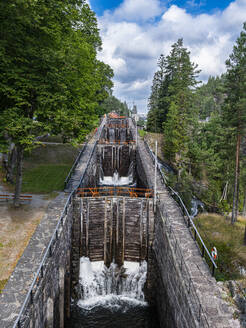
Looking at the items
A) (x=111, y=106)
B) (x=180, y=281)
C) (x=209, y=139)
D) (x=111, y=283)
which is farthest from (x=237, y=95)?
(x=111, y=106)

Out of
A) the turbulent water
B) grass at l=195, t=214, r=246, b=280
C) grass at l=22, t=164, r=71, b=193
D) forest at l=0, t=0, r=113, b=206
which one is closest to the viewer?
forest at l=0, t=0, r=113, b=206

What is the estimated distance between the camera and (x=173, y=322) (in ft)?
A: 29.6

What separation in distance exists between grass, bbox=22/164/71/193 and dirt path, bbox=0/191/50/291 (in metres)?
1.85

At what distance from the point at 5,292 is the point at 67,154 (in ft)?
61.7

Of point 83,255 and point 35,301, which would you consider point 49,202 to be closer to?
point 83,255

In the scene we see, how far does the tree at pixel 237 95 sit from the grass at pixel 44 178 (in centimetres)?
1422

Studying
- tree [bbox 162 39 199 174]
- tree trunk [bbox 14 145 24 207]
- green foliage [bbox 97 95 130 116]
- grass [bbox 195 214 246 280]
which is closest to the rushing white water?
grass [bbox 195 214 246 280]

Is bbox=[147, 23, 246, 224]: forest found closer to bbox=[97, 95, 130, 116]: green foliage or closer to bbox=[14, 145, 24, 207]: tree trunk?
bbox=[14, 145, 24, 207]: tree trunk

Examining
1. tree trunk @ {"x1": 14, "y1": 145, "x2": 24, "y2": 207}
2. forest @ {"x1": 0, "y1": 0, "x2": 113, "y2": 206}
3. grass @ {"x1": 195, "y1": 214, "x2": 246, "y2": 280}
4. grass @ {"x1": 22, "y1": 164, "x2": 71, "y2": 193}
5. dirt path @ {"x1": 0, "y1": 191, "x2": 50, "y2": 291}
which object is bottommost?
grass @ {"x1": 195, "y1": 214, "x2": 246, "y2": 280}

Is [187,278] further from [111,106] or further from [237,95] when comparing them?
[111,106]

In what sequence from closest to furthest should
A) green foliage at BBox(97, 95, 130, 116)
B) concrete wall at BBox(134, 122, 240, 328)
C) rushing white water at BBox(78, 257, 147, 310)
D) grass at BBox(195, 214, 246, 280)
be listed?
concrete wall at BBox(134, 122, 240, 328) < grass at BBox(195, 214, 246, 280) < rushing white water at BBox(78, 257, 147, 310) < green foliage at BBox(97, 95, 130, 116)

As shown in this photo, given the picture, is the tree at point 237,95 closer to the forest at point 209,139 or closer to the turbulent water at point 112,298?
the forest at point 209,139

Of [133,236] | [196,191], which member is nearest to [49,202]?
[133,236]

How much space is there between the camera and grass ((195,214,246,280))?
10.9 metres
